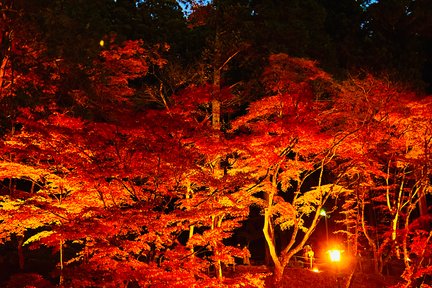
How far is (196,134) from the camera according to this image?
27.6ft

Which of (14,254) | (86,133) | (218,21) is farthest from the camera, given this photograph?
(14,254)

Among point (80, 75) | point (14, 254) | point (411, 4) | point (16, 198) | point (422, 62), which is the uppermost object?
point (411, 4)

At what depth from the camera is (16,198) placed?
10.2 metres

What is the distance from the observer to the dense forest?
26.2 ft

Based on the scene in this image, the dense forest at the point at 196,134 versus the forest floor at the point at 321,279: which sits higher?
the dense forest at the point at 196,134

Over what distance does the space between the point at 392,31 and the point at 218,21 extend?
44.6ft

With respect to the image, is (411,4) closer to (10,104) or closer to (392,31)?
(392,31)

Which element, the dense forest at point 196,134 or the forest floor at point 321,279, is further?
the forest floor at point 321,279

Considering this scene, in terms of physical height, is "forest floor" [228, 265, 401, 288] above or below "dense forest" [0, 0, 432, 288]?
below

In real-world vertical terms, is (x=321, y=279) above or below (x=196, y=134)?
below

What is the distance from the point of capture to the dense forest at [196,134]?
7992mm

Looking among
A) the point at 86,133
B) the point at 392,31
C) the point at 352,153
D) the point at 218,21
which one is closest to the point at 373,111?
the point at 352,153

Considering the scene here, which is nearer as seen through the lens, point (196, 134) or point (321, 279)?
point (196, 134)

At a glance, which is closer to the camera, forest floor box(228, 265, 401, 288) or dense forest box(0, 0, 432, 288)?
dense forest box(0, 0, 432, 288)
